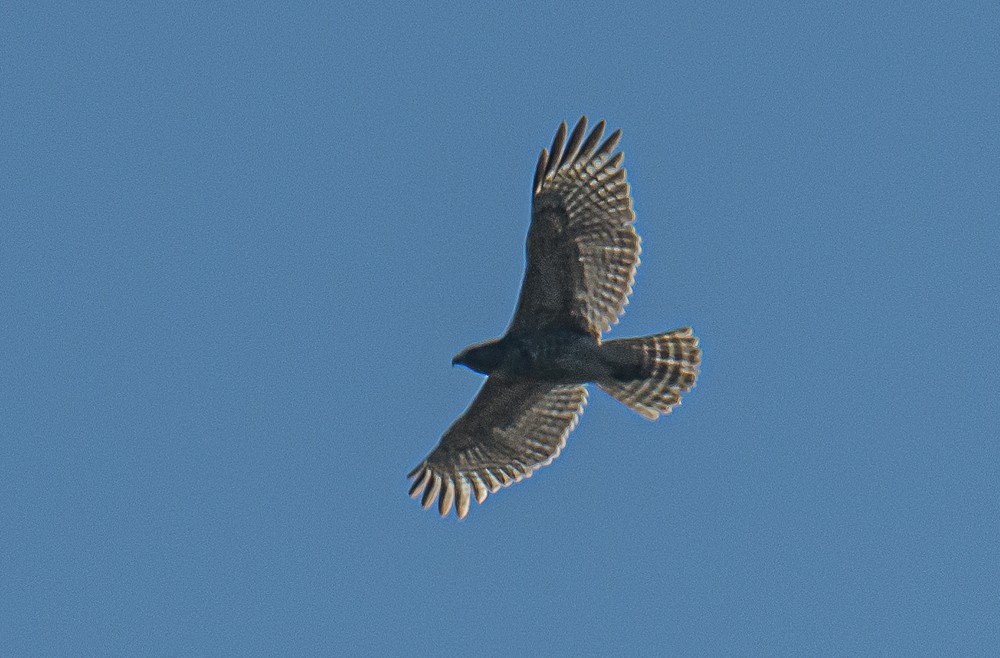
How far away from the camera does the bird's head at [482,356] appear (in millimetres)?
20094

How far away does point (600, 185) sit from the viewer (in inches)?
786

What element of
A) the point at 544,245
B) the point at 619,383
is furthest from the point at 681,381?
the point at 544,245

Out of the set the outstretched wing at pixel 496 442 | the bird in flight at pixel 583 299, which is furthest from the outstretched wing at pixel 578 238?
the outstretched wing at pixel 496 442

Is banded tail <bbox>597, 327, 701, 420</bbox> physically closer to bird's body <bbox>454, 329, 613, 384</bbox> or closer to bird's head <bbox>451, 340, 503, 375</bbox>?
bird's body <bbox>454, 329, 613, 384</bbox>

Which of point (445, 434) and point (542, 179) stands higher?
point (542, 179)

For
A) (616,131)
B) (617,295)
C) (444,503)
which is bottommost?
(444,503)

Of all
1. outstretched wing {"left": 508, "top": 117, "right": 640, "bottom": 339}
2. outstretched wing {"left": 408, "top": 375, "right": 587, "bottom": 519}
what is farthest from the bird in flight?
outstretched wing {"left": 408, "top": 375, "right": 587, "bottom": 519}

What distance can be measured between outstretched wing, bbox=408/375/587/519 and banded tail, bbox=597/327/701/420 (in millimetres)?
852

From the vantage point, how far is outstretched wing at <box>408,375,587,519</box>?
21344mm

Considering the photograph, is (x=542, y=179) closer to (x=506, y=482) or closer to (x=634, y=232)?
(x=634, y=232)

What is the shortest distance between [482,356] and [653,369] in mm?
1715

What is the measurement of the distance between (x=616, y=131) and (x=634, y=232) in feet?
3.25

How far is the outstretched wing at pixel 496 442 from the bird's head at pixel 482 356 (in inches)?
43.2

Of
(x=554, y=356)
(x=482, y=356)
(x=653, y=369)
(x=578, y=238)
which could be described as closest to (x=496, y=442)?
(x=482, y=356)
